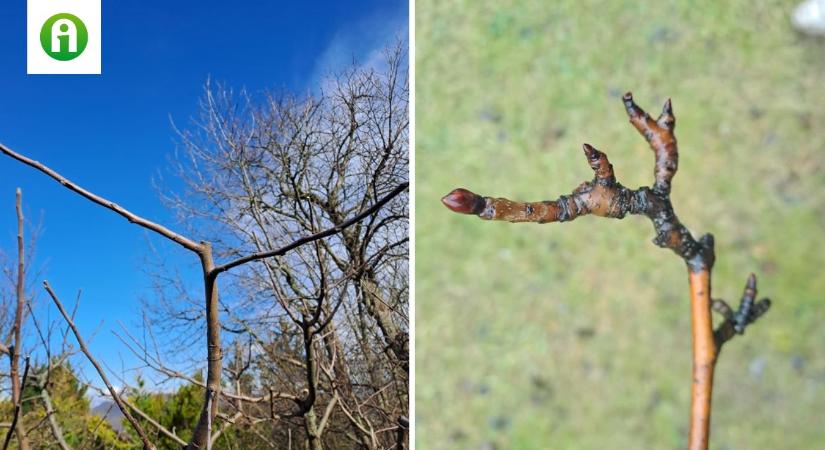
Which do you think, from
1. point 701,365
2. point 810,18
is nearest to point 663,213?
point 701,365

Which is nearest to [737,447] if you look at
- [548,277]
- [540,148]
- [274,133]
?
[548,277]

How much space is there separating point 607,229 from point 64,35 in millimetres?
1805

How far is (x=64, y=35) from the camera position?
2430 mm

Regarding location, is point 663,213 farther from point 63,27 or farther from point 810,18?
point 63,27

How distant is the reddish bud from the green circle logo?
150cm

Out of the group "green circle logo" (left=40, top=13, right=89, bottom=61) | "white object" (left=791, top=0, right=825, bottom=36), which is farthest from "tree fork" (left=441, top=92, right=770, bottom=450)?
"green circle logo" (left=40, top=13, right=89, bottom=61)

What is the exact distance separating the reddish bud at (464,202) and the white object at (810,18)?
2.32 ft

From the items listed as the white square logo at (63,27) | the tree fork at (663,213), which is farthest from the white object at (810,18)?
the white square logo at (63,27)

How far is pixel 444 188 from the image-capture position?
4.96 ft

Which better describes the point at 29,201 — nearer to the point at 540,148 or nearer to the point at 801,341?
the point at 540,148

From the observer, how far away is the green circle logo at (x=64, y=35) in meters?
2.38

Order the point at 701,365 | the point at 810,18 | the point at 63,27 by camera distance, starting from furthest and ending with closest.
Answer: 1. the point at 63,27
2. the point at 810,18
3. the point at 701,365

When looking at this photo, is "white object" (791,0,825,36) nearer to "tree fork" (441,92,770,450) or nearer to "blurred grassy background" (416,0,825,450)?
"blurred grassy background" (416,0,825,450)

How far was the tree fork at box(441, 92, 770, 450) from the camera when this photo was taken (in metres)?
1.43
